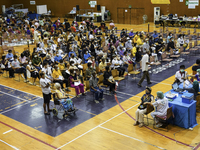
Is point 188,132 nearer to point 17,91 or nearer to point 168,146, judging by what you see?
point 168,146

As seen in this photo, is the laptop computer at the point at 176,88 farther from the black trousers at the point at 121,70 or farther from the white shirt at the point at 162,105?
the black trousers at the point at 121,70

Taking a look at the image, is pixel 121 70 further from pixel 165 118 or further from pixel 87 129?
pixel 165 118

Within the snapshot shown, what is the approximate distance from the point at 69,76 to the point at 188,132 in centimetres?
650

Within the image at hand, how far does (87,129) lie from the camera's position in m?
9.09

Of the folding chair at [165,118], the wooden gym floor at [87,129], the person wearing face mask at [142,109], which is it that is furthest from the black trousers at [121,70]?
the folding chair at [165,118]

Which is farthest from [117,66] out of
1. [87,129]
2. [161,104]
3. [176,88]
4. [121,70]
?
[161,104]

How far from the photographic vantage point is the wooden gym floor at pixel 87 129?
811 cm

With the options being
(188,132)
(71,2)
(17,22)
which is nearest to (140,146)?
(188,132)

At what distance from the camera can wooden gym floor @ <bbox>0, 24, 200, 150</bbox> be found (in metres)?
8.11

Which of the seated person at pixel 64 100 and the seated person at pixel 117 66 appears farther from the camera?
the seated person at pixel 117 66

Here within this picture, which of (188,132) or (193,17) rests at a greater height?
(193,17)

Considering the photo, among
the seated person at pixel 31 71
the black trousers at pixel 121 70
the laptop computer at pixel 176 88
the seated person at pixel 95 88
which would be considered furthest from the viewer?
the black trousers at pixel 121 70

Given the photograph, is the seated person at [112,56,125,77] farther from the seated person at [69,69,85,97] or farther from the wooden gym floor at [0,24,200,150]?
the seated person at [69,69,85,97]

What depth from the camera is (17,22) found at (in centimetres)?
3453
